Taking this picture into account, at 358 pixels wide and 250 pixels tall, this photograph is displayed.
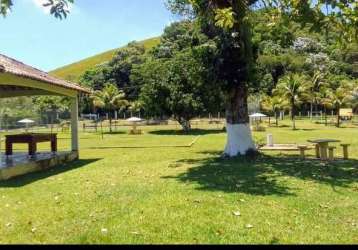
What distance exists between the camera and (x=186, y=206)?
28.7ft

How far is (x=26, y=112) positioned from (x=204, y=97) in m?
16.3

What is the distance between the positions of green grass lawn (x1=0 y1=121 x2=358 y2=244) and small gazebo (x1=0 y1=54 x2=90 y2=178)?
2753 millimetres

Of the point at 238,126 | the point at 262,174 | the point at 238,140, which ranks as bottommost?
the point at 262,174

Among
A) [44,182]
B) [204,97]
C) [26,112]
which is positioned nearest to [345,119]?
[204,97]

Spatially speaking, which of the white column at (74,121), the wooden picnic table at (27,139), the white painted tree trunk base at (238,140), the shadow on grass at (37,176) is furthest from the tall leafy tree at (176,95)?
the shadow on grass at (37,176)

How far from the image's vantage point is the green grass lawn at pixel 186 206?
6.88 meters

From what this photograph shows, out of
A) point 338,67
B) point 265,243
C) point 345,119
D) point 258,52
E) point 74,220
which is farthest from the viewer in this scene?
point 338,67

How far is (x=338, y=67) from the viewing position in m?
94.9

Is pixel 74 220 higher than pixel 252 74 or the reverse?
the reverse

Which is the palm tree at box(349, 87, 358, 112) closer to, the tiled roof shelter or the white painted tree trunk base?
the tiled roof shelter

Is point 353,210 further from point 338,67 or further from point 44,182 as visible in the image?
point 338,67

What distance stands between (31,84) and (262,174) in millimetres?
7633

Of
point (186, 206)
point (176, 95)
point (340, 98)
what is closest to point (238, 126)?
point (186, 206)

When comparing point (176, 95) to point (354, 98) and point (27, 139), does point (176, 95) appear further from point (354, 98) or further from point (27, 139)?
point (27, 139)
